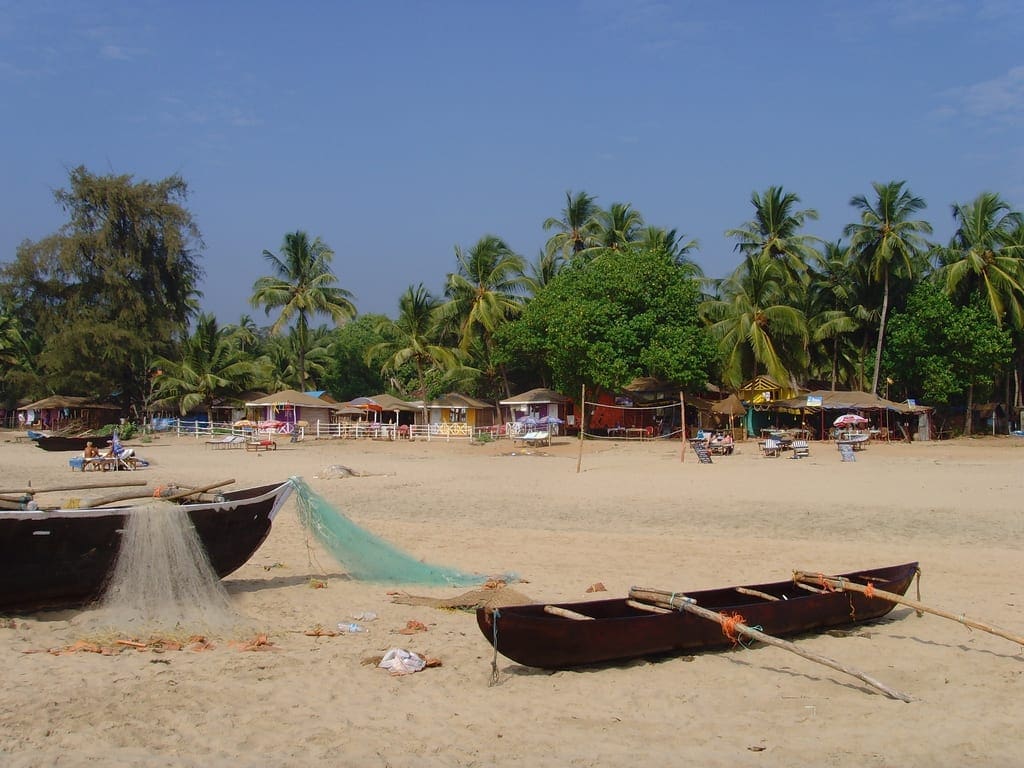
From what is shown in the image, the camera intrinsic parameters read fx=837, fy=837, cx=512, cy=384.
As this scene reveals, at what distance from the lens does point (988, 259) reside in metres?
40.0

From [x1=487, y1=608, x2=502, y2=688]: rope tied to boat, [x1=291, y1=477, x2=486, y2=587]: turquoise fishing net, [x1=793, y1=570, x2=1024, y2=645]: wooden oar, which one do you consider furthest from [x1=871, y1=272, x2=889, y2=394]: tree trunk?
[x1=487, y1=608, x2=502, y2=688]: rope tied to boat

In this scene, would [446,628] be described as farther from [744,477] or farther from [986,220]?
[986,220]

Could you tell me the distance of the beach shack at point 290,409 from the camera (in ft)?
145

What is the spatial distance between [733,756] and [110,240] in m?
49.2

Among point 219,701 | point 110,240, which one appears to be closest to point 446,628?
point 219,701

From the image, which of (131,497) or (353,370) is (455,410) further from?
(131,497)

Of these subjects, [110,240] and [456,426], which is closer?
[456,426]

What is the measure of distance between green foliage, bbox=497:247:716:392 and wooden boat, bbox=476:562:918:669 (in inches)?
1122

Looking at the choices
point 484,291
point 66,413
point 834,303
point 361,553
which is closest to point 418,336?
point 484,291

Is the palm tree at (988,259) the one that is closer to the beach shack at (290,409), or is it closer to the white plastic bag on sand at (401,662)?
the beach shack at (290,409)

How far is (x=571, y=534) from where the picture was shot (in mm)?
13531

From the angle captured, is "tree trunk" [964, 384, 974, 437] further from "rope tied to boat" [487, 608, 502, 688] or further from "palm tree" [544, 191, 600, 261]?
"rope tied to boat" [487, 608, 502, 688]

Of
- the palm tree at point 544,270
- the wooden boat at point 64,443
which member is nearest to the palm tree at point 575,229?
the palm tree at point 544,270

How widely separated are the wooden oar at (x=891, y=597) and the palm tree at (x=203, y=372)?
42.8m
